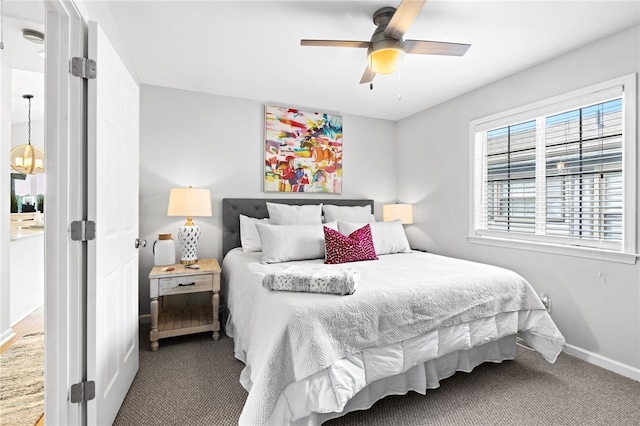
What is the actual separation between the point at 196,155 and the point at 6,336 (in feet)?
7.53

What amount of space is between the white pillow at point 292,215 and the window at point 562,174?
1.75m

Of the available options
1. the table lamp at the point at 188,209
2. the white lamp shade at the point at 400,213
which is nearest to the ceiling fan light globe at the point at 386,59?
the table lamp at the point at 188,209

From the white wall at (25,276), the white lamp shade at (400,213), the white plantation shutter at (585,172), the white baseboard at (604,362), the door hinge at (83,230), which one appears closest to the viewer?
the door hinge at (83,230)

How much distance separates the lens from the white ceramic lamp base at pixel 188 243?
3.00m

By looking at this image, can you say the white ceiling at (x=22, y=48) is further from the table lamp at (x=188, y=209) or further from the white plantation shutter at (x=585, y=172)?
the white plantation shutter at (x=585, y=172)

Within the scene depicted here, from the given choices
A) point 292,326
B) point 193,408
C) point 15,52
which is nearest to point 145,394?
point 193,408

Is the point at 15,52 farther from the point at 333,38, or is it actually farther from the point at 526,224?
the point at 526,224

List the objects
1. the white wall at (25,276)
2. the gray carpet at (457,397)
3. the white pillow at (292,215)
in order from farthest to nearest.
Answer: the white pillow at (292,215) → the white wall at (25,276) → the gray carpet at (457,397)

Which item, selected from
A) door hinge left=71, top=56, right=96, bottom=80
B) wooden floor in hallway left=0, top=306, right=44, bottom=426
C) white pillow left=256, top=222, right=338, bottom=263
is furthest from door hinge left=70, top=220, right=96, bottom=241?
wooden floor in hallway left=0, top=306, right=44, bottom=426

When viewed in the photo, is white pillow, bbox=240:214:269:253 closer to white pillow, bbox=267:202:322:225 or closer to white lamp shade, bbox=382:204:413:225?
white pillow, bbox=267:202:322:225

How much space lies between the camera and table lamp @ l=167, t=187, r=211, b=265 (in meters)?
2.95

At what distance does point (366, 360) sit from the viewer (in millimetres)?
1670

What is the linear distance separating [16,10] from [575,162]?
4066 mm

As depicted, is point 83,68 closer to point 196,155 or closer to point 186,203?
point 186,203
